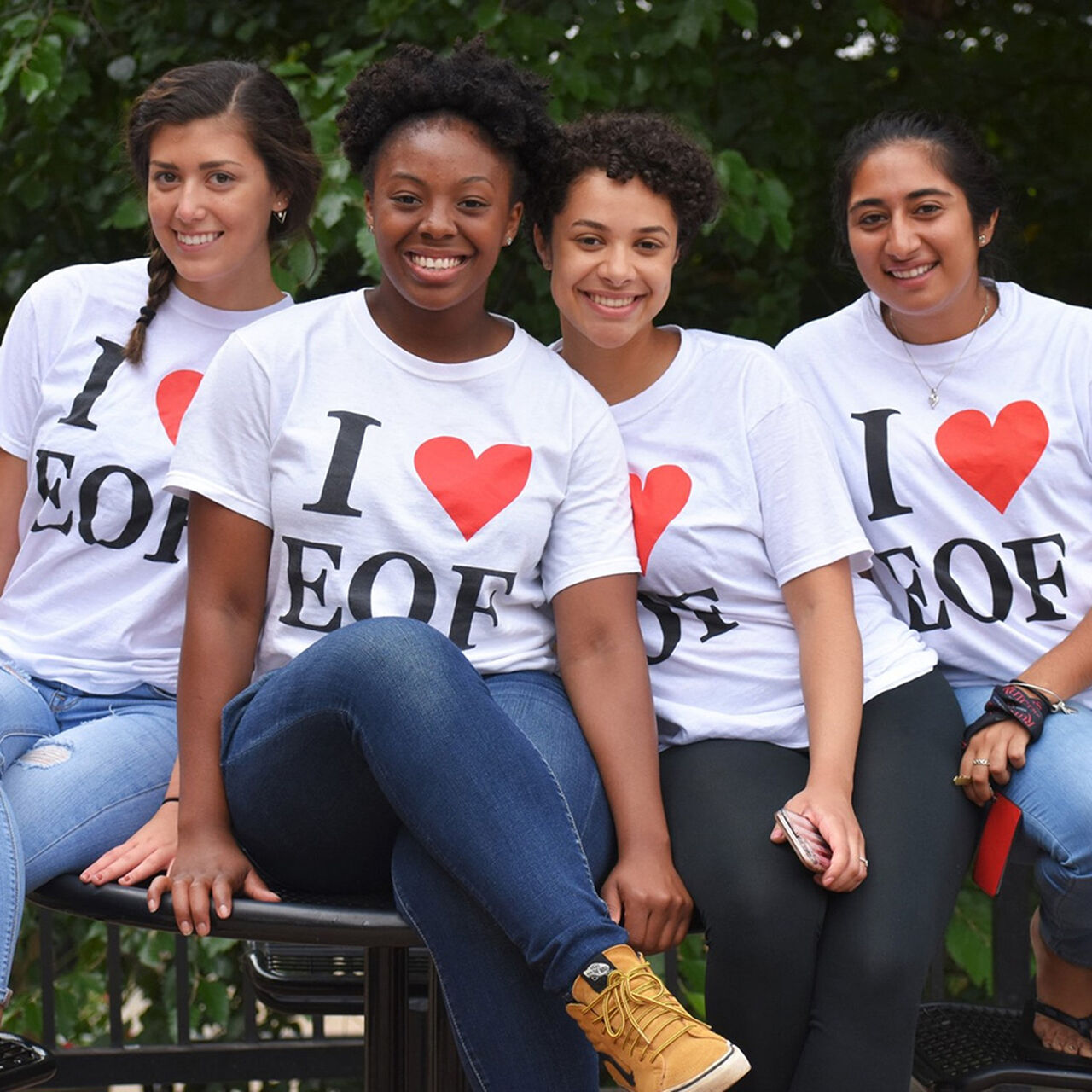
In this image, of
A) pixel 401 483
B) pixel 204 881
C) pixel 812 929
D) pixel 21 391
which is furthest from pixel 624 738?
pixel 21 391

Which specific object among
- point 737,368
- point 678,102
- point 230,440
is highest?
point 678,102

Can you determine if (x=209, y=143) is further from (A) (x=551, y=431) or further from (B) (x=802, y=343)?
(B) (x=802, y=343)

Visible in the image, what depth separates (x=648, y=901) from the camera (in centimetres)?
180

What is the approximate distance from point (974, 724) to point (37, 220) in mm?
2625

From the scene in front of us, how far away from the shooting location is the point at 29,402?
7.43 ft

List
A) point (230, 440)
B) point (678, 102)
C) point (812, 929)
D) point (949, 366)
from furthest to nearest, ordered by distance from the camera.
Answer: point (678, 102), point (949, 366), point (230, 440), point (812, 929)

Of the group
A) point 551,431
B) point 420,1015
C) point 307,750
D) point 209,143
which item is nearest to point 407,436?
point 551,431

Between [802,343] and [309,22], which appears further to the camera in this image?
[309,22]

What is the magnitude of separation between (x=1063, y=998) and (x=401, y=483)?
3.92 feet

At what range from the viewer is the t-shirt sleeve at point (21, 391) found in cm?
226

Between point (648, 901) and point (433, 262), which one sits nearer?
point (648, 901)

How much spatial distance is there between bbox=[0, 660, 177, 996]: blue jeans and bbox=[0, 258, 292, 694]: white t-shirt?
40 mm

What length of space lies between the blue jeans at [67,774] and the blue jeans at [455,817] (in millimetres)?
232

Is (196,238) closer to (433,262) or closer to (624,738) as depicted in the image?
(433,262)
